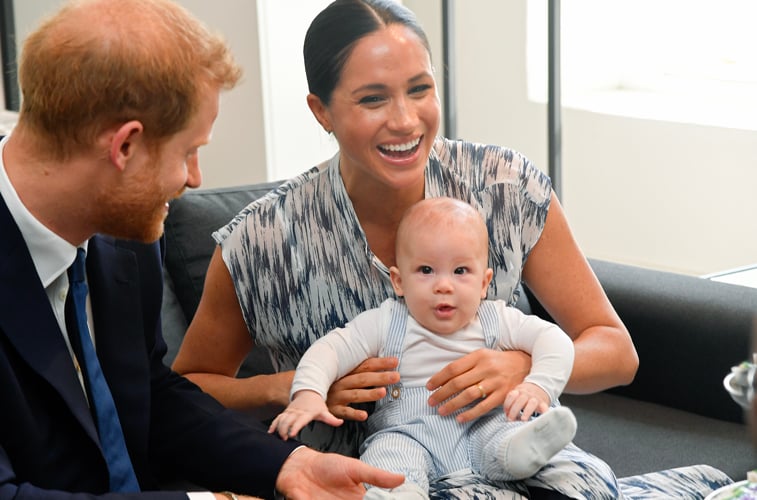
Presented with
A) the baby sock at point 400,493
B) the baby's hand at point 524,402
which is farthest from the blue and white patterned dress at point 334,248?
the baby sock at point 400,493

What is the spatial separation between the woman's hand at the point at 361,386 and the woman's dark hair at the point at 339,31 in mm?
518

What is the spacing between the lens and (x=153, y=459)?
6.73ft

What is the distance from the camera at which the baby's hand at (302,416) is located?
196 cm

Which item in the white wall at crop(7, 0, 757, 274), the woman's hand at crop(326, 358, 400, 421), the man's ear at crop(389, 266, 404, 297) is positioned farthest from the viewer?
the white wall at crop(7, 0, 757, 274)

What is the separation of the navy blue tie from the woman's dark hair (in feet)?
2.07

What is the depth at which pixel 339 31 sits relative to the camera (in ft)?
7.20

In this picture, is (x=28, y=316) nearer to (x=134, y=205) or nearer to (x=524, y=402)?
(x=134, y=205)

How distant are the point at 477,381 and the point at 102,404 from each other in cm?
64

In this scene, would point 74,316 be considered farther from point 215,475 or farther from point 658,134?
point 658,134

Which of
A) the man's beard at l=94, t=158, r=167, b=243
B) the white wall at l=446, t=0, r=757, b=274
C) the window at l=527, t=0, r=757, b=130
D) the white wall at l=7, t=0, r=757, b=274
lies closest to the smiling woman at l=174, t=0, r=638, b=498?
the man's beard at l=94, t=158, r=167, b=243

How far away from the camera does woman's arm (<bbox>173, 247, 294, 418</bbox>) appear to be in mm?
2301

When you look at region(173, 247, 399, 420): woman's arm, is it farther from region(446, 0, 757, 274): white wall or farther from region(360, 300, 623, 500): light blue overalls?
region(446, 0, 757, 274): white wall

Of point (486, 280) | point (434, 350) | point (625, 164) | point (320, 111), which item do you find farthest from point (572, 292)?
point (625, 164)

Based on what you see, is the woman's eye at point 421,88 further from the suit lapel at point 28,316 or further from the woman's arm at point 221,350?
the suit lapel at point 28,316
